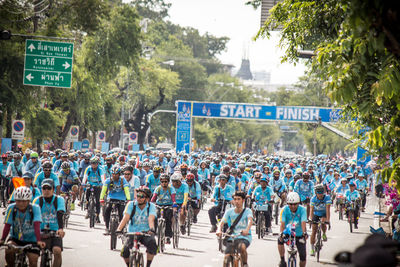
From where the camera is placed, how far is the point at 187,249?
15234 mm

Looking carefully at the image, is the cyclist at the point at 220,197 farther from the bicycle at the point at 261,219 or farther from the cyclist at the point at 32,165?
the cyclist at the point at 32,165

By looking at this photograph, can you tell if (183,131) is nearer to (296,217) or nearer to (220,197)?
(220,197)

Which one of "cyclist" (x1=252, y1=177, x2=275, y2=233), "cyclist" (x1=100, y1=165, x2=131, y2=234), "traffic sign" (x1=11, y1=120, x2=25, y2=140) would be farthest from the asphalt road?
"traffic sign" (x1=11, y1=120, x2=25, y2=140)

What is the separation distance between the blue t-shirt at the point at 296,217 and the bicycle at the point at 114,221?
14.3ft

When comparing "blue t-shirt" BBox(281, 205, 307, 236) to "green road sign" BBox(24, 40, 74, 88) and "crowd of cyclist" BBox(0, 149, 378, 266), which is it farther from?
"green road sign" BBox(24, 40, 74, 88)

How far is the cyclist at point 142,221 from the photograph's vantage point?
1058cm

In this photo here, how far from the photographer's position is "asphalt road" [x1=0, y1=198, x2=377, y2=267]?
1299 centimetres

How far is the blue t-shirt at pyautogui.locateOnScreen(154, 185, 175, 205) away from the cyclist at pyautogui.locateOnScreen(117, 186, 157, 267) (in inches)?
160

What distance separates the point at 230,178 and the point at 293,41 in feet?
30.0

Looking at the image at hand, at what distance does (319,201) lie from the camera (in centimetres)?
1568

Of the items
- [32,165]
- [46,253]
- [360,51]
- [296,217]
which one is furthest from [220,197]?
[360,51]

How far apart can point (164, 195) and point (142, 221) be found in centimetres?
452

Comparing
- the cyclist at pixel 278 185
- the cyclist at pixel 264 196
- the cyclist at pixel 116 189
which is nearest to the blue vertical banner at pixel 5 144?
the cyclist at pixel 278 185

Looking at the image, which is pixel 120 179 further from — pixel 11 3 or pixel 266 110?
pixel 266 110
